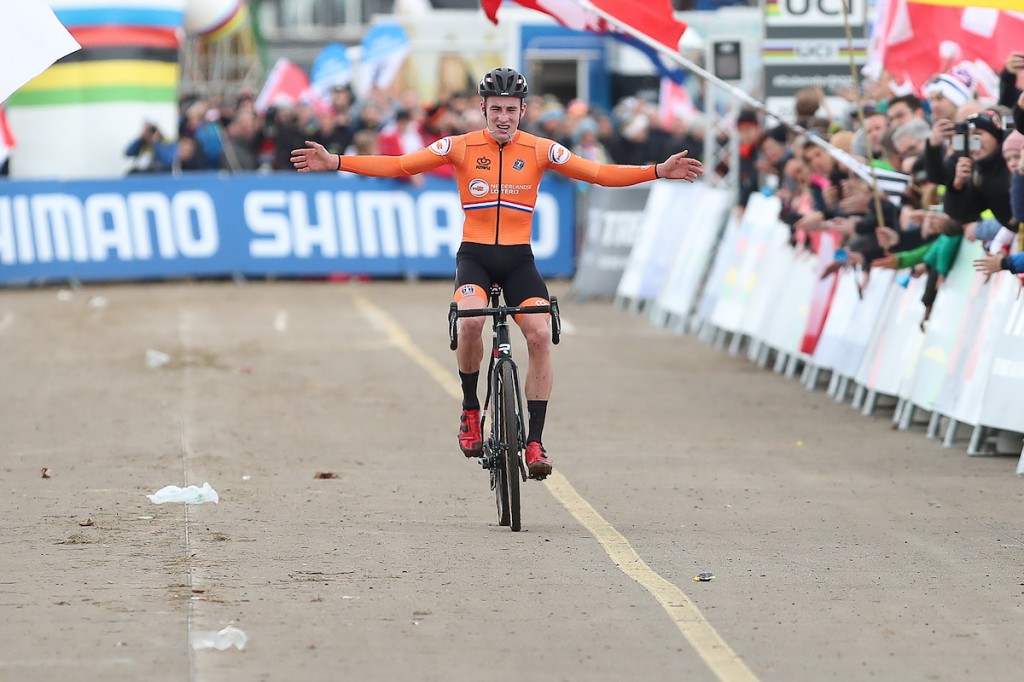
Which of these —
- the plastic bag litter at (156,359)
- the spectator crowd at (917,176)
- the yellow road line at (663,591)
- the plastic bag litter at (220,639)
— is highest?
the spectator crowd at (917,176)

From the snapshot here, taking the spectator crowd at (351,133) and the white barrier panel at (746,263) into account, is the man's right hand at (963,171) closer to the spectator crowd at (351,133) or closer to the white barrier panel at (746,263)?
the white barrier panel at (746,263)

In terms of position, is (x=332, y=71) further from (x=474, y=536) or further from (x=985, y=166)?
(x=474, y=536)

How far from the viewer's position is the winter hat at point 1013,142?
11.6 m

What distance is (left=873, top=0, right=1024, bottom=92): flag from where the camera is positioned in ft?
46.3

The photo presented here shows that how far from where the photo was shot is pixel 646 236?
23.5 metres

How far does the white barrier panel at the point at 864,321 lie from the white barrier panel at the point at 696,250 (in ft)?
18.4

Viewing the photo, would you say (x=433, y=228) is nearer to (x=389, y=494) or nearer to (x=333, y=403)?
(x=333, y=403)

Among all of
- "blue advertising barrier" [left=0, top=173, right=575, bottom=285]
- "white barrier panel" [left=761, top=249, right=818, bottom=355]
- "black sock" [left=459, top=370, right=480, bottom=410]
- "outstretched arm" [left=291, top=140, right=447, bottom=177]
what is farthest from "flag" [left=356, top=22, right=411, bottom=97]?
"outstretched arm" [left=291, top=140, right=447, bottom=177]

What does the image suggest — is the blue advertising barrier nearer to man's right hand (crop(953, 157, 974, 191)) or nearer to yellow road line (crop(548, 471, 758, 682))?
man's right hand (crop(953, 157, 974, 191))

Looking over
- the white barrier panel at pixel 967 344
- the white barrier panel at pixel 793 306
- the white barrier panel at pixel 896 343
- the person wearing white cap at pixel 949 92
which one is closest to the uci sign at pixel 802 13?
the white barrier panel at pixel 793 306

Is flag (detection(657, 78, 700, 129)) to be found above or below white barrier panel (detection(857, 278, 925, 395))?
below

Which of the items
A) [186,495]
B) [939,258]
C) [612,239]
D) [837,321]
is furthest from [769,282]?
[186,495]

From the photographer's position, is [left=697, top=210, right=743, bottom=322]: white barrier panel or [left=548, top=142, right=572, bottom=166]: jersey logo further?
[left=697, top=210, right=743, bottom=322]: white barrier panel

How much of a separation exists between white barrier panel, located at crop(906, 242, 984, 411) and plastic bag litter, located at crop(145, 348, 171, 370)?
268 inches
